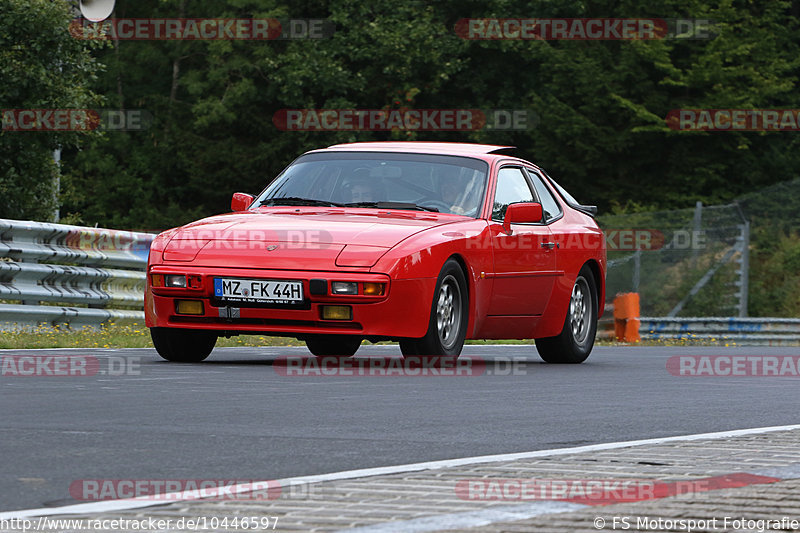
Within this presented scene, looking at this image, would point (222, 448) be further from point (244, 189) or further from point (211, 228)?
point (244, 189)

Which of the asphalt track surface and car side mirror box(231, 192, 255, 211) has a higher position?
car side mirror box(231, 192, 255, 211)

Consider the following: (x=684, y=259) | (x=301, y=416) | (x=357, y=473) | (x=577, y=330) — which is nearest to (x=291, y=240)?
(x=301, y=416)

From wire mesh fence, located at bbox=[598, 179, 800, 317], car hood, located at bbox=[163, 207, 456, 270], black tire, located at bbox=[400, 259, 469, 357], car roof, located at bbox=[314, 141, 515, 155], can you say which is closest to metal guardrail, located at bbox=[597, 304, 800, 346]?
wire mesh fence, located at bbox=[598, 179, 800, 317]

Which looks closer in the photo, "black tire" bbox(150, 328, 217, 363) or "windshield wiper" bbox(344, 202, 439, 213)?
"black tire" bbox(150, 328, 217, 363)

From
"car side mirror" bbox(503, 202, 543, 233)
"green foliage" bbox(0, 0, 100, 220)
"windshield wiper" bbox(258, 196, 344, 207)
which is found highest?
"green foliage" bbox(0, 0, 100, 220)

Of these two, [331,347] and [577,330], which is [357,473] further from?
[577,330]

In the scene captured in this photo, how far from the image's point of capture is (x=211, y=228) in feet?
35.0

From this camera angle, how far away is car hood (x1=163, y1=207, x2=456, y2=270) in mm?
10164

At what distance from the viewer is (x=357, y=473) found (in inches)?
214

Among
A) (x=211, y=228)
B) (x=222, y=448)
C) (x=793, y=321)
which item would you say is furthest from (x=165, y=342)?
(x=793, y=321)

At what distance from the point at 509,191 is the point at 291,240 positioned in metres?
2.47

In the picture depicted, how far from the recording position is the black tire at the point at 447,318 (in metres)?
10.5

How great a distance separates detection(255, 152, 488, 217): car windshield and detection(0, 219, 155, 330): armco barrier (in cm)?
305

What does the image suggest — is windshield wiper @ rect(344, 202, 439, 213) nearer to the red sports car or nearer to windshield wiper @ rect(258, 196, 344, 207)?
the red sports car
